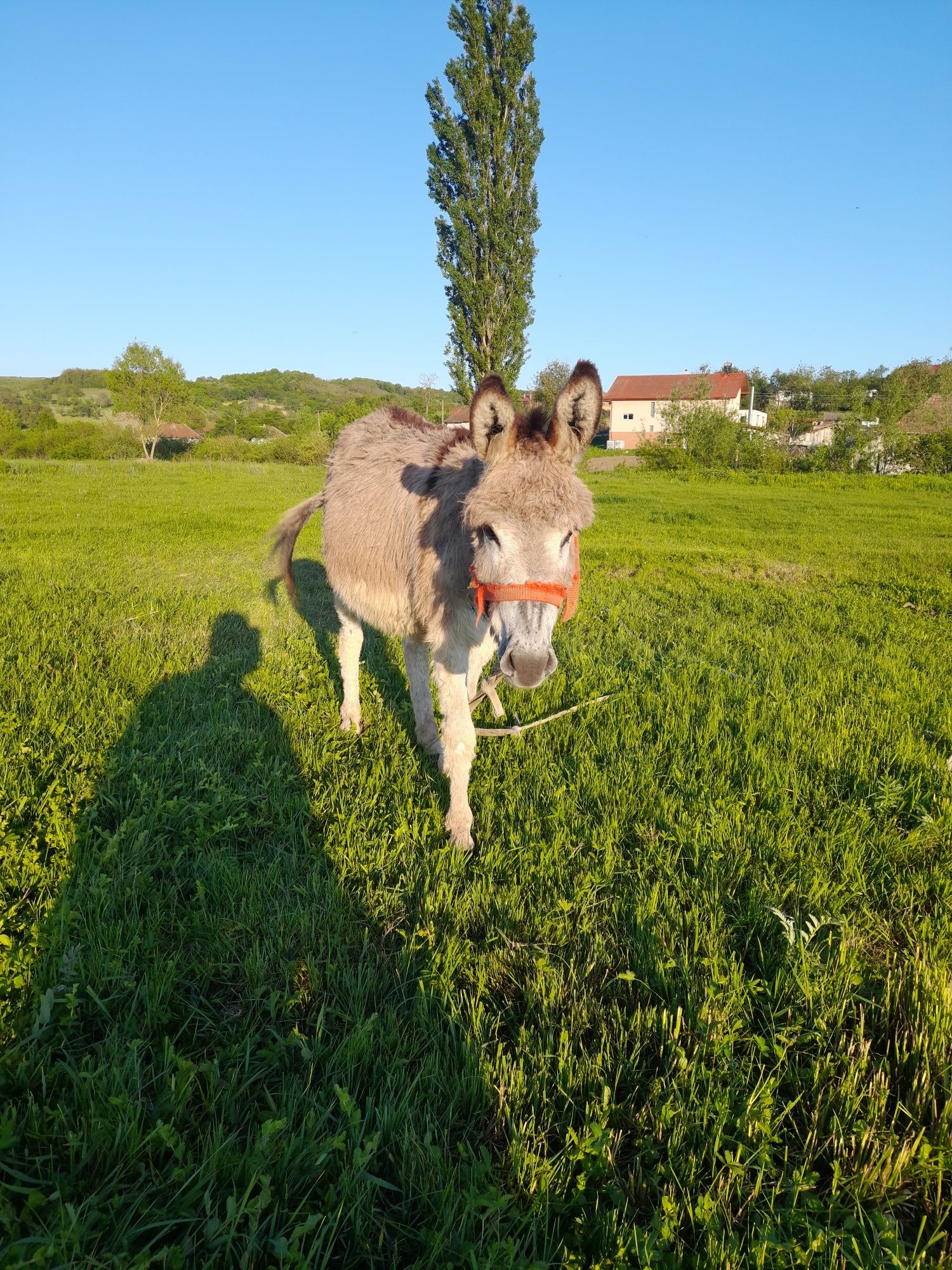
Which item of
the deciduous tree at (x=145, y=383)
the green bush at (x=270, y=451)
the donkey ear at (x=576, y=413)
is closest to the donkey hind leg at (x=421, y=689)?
the donkey ear at (x=576, y=413)

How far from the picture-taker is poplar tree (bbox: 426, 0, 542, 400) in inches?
1023

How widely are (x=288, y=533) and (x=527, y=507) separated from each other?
3571 mm

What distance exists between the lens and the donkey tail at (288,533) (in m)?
5.61

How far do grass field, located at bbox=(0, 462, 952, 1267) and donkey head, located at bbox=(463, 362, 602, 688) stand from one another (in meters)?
1.08

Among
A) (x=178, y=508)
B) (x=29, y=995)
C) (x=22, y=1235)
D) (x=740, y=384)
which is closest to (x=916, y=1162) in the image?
(x=22, y=1235)

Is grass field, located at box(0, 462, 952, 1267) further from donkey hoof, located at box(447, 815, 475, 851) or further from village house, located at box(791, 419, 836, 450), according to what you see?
village house, located at box(791, 419, 836, 450)

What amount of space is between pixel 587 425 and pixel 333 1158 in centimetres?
284

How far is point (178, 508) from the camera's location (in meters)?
16.6

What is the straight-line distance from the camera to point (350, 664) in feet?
15.7

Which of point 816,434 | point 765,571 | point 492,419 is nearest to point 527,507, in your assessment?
point 492,419

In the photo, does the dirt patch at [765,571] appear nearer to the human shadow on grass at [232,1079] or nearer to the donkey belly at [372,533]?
the donkey belly at [372,533]

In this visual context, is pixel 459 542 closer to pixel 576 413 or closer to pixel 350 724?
pixel 576 413

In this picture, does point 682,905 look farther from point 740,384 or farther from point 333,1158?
point 740,384

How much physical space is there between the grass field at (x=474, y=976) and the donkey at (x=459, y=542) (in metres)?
0.50
